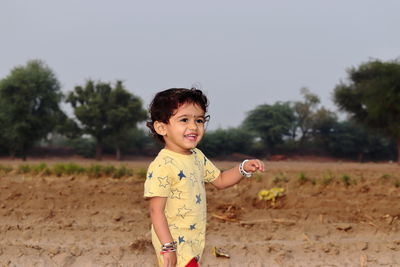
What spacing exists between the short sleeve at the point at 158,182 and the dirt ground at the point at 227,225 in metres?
2.92

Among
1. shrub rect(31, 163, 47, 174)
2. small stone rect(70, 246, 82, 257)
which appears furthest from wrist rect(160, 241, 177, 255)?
shrub rect(31, 163, 47, 174)

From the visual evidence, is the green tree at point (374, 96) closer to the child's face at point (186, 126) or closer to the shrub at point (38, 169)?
the shrub at point (38, 169)

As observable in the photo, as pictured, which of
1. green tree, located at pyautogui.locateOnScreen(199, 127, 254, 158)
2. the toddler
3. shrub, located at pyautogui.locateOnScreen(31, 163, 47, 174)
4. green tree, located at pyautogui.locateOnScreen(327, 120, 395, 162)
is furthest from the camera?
green tree, located at pyautogui.locateOnScreen(327, 120, 395, 162)

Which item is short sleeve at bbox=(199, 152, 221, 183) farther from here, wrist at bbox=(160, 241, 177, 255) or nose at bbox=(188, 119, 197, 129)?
wrist at bbox=(160, 241, 177, 255)

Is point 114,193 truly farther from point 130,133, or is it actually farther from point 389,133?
point 130,133

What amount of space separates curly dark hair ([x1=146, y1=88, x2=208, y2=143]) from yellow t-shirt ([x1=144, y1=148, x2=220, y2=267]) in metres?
0.21

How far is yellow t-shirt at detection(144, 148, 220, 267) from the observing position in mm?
2443

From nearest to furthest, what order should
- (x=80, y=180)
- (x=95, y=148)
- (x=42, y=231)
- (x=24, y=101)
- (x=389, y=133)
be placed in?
(x=42, y=231) → (x=80, y=180) → (x=389, y=133) → (x=24, y=101) → (x=95, y=148)

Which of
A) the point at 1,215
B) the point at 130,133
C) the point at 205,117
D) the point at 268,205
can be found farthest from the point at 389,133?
the point at 205,117

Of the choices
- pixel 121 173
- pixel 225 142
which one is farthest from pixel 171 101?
pixel 225 142

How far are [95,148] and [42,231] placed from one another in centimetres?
3502

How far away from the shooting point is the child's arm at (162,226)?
232 cm

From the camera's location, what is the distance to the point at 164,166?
243 centimetres

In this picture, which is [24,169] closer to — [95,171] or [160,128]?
[95,171]
